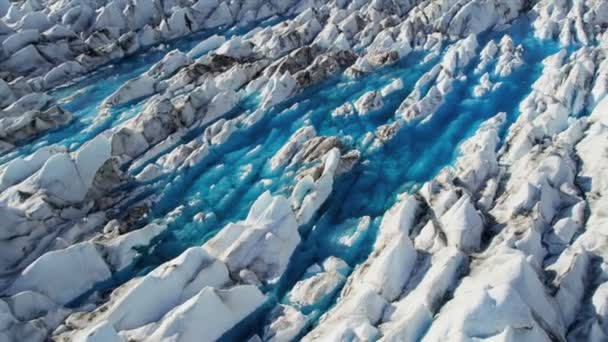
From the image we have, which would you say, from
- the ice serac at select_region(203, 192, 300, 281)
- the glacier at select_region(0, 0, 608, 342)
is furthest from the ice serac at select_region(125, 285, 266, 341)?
the ice serac at select_region(203, 192, 300, 281)

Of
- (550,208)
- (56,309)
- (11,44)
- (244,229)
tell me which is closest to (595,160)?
(550,208)

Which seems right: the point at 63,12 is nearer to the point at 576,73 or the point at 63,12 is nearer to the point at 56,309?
the point at 56,309

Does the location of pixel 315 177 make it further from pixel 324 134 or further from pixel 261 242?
pixel 261 242

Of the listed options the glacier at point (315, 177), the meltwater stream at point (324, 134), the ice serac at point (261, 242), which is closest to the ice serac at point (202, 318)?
the glacier at point (315, 177)

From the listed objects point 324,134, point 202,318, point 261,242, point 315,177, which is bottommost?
point 324,134

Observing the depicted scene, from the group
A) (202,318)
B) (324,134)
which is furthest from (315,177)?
(202,318)

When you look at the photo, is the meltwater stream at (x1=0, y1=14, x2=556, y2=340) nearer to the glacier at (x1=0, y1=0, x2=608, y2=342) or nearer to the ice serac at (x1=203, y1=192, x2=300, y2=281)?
the glacier at (x1=0, y1=0, x2=608, y2=342)
